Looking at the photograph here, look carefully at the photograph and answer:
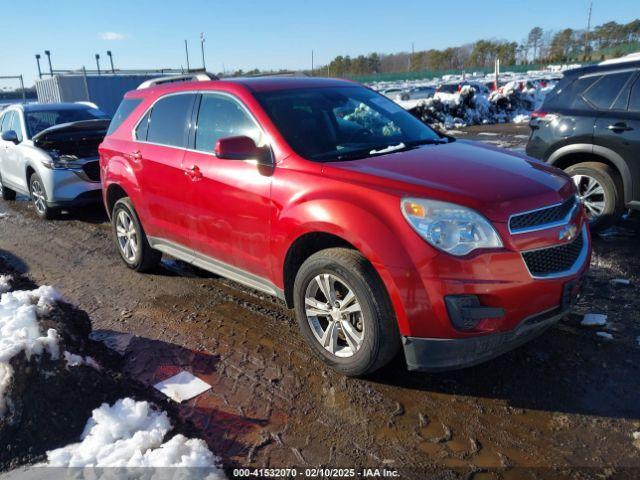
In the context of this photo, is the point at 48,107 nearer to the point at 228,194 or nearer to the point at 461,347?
the point at 228,194

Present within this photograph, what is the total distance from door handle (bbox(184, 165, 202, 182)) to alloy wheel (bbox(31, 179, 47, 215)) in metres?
4.96

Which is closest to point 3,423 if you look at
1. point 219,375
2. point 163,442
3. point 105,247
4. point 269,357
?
point 163,442

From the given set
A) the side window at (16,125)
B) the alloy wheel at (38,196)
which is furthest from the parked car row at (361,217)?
the side window at (16,125)

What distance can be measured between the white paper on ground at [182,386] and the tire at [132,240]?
7.06 ft

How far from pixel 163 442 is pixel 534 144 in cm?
547

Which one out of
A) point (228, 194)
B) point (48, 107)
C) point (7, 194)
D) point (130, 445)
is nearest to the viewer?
point (130, 445)

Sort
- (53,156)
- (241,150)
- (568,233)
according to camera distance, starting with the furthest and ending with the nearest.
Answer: (53,156) → (241,150) → (568,233)

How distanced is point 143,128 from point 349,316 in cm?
304

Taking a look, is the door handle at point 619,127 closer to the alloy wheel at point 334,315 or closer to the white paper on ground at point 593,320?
the white paper on ground at point 593,320

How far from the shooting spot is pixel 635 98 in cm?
549

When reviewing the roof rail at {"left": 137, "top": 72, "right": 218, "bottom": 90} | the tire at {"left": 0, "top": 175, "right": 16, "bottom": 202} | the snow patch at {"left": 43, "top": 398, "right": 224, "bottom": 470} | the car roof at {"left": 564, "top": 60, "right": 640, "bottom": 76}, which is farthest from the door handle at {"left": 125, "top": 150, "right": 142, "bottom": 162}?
the tire at {"left": 0, "top": 175, "right": 16, "bottom": 202}

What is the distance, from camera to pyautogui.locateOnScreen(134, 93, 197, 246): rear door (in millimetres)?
4449

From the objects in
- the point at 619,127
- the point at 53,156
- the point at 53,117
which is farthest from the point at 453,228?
the point at 53,117

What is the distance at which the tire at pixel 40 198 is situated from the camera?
807 centimetres
